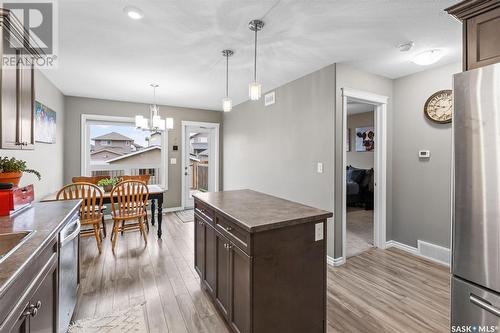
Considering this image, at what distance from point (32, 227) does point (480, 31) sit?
2801 mm

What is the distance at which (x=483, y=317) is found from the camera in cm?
127

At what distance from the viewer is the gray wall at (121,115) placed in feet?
15.1

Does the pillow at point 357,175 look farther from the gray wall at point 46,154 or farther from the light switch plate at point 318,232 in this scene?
the gray wall at point 46,154

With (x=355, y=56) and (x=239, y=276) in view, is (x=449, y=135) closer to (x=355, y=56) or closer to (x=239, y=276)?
(x=355, y=56)

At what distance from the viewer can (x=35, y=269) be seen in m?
1.13

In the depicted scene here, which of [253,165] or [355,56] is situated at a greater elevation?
[355,56]

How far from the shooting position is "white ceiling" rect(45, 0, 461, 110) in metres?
1.87

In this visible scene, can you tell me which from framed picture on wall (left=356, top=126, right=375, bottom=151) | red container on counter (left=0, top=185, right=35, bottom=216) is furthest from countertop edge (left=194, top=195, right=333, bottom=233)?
framed picture on wall (left=356, top=126, right=375, bottom=151)

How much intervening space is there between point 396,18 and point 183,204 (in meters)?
5.13

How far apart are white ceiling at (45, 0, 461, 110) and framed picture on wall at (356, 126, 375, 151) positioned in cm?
317

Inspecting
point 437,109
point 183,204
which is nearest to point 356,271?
point 437,109

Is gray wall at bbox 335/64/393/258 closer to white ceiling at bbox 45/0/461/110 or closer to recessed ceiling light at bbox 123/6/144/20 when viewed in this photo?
white ceiling at bbox 45/0/461/110

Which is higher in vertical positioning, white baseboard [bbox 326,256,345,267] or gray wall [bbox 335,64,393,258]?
gray wall [bbox 335,64,393,258]

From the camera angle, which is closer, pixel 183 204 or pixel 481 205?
pixel 481 205
